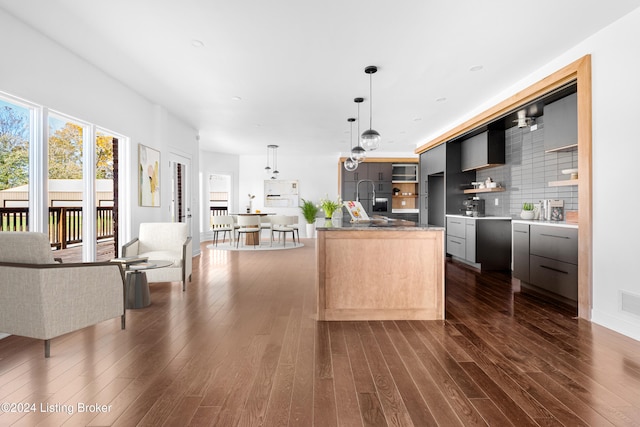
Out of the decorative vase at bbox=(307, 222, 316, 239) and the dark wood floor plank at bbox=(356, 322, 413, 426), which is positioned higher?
the decorative vase at bbox=(307, 222, 316, 239)

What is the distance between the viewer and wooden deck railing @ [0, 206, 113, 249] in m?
3.27

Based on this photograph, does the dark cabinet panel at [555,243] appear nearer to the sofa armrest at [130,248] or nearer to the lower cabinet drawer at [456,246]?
the lower cabinet drawer at [456,246]

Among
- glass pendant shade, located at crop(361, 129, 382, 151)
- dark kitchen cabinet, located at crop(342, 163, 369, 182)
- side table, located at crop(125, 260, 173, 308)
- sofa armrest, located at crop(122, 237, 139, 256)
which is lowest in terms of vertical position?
side table, located at crop(125, 260, 173, 308)

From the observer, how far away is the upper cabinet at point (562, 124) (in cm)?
377

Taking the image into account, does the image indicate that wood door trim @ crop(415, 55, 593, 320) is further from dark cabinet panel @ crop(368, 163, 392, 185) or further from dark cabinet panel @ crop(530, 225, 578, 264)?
dark cabinet panel @ crop(368, 163, 392, 185)

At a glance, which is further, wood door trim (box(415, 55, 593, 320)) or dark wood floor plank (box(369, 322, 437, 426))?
wood door trim (box(415, 55, 593, 320))

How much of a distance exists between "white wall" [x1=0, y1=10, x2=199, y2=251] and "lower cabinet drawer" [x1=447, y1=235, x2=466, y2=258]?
5256 millimetres

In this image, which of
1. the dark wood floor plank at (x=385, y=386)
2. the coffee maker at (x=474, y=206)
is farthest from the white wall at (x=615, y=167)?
the coffee maker at (x=474, y=206)

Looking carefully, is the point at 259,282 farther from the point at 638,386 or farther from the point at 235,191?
the point at 235,191

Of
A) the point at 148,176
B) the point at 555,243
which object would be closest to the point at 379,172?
the point at 148,176

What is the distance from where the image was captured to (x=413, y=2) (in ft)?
9.02

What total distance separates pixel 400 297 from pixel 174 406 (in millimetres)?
2057

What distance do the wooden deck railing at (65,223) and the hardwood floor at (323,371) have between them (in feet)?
3.80

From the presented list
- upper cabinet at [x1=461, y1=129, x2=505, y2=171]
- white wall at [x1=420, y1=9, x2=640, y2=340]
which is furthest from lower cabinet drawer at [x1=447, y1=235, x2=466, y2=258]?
white wall at [x1=420, y1=9, x2=640, y2=340]
